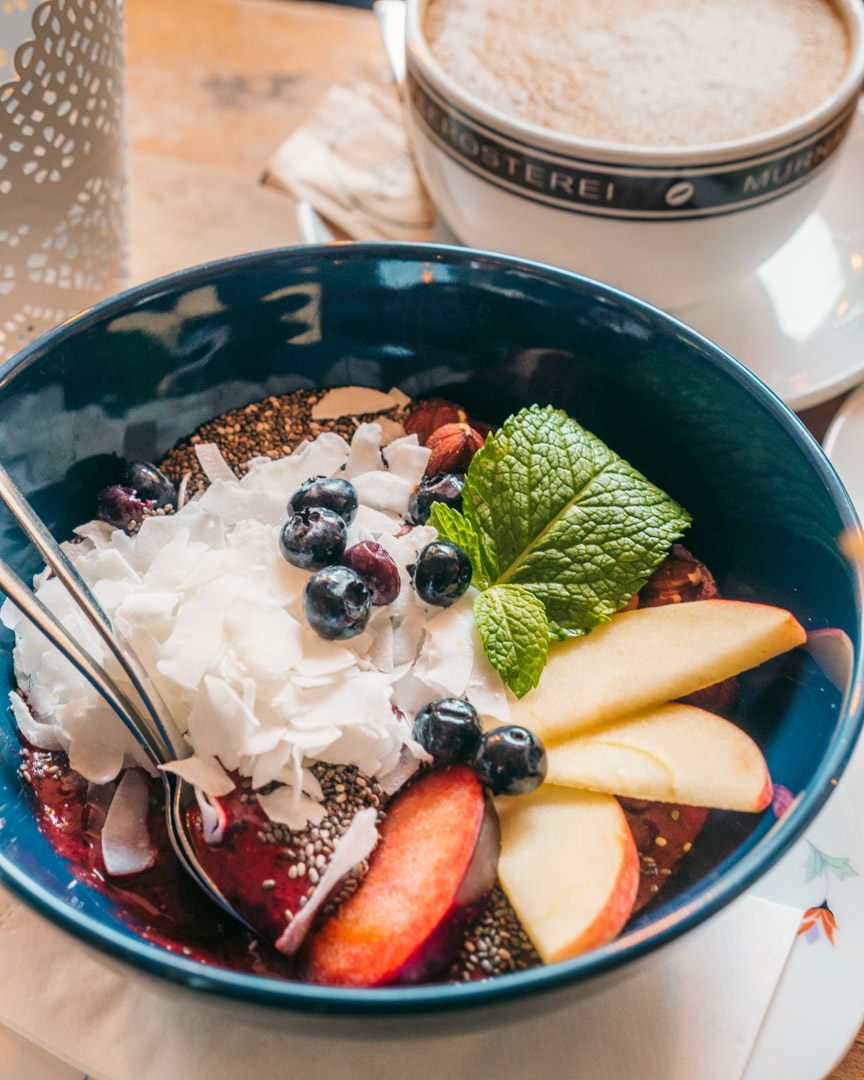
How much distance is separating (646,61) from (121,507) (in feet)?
2.40

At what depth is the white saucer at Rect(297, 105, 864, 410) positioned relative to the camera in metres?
1.03

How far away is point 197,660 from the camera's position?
2.19ft

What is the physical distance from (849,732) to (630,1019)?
241mm

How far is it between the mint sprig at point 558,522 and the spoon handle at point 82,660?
0.87 feet

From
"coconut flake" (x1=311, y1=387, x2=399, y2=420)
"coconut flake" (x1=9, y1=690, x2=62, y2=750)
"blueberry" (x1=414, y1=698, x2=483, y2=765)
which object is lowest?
"coconut flake" (x1=9, y1=690, x2=62, y2=750)

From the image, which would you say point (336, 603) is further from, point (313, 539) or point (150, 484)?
point (150, 484)

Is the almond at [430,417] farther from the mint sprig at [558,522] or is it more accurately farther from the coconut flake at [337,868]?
the coconut flake at [337,868]

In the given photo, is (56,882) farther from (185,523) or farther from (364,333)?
(364,333)

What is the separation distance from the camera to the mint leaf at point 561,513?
779 millimetres

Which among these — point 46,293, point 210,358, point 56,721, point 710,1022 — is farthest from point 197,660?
point 46,293

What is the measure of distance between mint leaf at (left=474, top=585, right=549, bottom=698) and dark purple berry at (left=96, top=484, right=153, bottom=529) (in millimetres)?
303

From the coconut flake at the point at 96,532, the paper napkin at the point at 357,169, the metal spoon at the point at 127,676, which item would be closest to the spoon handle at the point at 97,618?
the metal spoon at the point at 127,676

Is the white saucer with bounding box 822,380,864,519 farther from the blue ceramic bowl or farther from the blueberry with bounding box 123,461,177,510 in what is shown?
the blueberry with bounding box 123,461,177,510

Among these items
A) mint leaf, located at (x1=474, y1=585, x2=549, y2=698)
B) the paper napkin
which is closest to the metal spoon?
mint leaf, located at (x1=474, y1=585, x2=549, y2=698)
